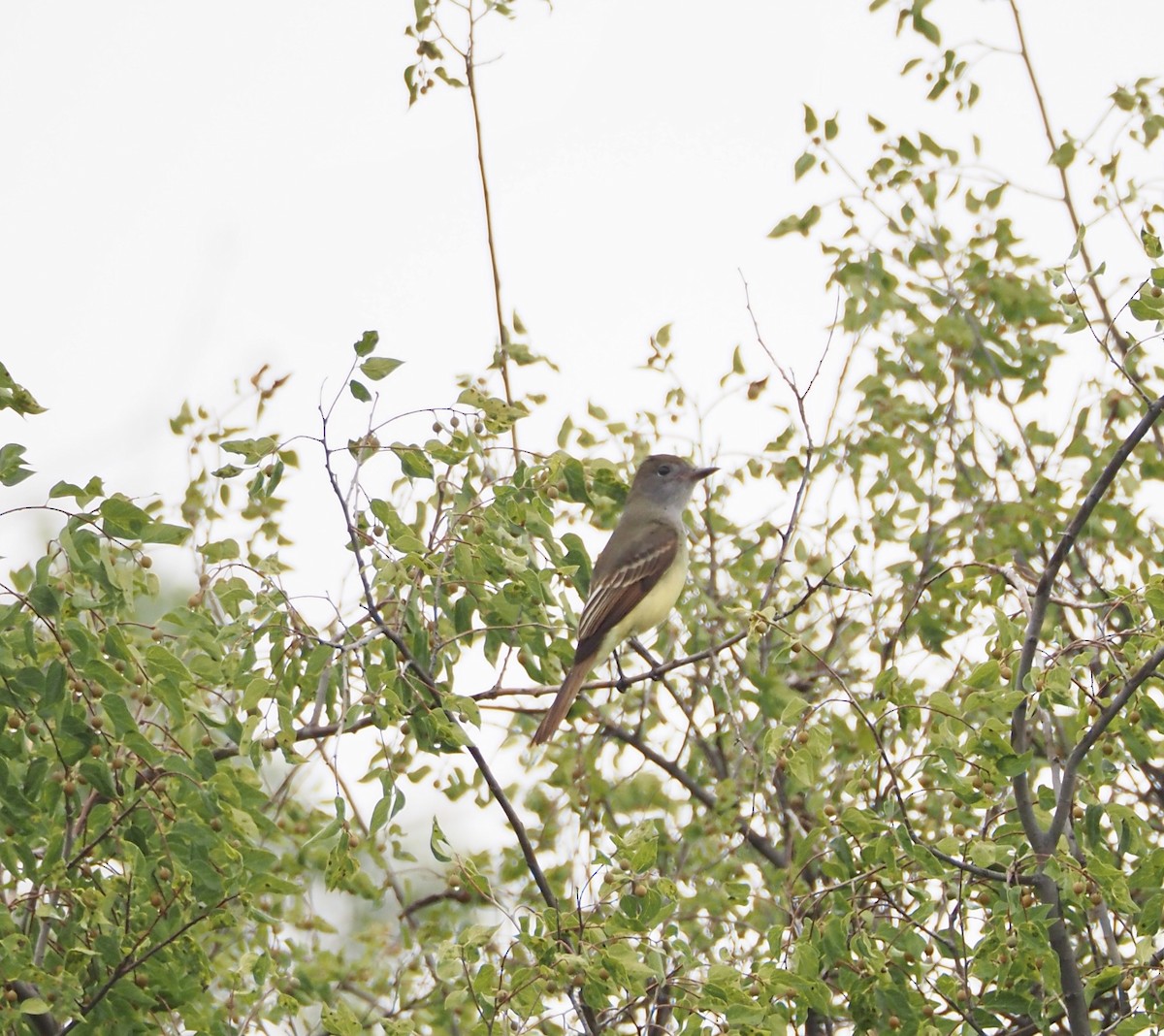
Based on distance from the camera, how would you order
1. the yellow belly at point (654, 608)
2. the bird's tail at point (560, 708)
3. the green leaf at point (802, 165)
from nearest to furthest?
the bird's tail at point (560, 708) → the green leaf at point (802, 165) → the yellow belly at point (654, 608)

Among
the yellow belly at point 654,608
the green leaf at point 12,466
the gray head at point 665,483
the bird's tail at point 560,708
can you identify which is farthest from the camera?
the gray head at point 665,483

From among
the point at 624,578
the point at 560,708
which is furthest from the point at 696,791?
the point at 624,578

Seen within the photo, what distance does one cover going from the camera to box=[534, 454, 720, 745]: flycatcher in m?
8.12

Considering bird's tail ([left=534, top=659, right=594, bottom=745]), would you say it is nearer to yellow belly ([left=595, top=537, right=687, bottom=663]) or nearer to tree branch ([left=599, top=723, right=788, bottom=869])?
tree branch ([left=599, top=723, right=788, bottom=869])

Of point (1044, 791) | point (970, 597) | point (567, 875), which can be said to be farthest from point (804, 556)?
point (1044, 791)

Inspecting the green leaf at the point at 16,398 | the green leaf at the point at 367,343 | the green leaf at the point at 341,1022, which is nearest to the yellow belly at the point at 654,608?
the green leaf at the point at 367,343

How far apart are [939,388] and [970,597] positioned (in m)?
3.01

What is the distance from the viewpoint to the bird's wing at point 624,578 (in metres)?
8.16

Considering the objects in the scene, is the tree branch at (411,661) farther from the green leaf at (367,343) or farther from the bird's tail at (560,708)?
the bird's tail at (560,708)

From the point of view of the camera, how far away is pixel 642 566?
8672 mm

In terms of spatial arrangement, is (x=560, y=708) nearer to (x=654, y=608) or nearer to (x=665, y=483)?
(x=654, y=608)

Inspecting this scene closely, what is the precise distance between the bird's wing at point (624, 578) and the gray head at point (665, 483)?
0.46ft

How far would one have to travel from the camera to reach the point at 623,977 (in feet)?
13.6

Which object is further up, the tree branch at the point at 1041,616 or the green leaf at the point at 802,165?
the green leaf at the point at 802,165
